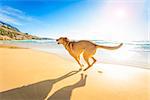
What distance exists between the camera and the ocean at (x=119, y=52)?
2.87 metres

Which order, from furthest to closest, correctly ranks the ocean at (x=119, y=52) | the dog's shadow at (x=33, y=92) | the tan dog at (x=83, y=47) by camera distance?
1. the ocean at (x=119, y=52)
2. the tan dog at (x=83, y=47)
3. the dog's shadow at (x=33, y=92)

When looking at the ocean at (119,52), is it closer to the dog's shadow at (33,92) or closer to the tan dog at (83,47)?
the tan dog at (83,47)

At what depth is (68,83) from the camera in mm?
1702

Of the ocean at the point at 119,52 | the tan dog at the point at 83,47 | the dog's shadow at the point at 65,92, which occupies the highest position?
the tan dog at the point at 83,47

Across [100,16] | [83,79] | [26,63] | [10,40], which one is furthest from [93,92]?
[10,40]

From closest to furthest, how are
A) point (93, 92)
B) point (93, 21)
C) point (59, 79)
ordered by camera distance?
point (93, 92) < point (59, 79) < point (93, 21)

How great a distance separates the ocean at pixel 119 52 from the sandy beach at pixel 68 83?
72 cm

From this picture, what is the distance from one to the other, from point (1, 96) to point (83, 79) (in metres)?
0.77

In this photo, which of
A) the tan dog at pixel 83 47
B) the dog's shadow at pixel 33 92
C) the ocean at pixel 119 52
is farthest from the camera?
the ocean at pixel 119 52

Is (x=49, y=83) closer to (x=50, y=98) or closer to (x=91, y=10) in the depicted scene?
(x=50, y=98)

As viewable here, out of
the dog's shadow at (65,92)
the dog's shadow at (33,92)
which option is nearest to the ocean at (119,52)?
the dog's shadow at (65,92)

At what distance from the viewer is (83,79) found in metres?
1.83

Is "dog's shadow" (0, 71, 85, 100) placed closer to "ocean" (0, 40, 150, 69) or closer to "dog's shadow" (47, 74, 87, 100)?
"dog's shadow" (47, 74, 87, 100)

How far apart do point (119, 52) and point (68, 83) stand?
230cm
